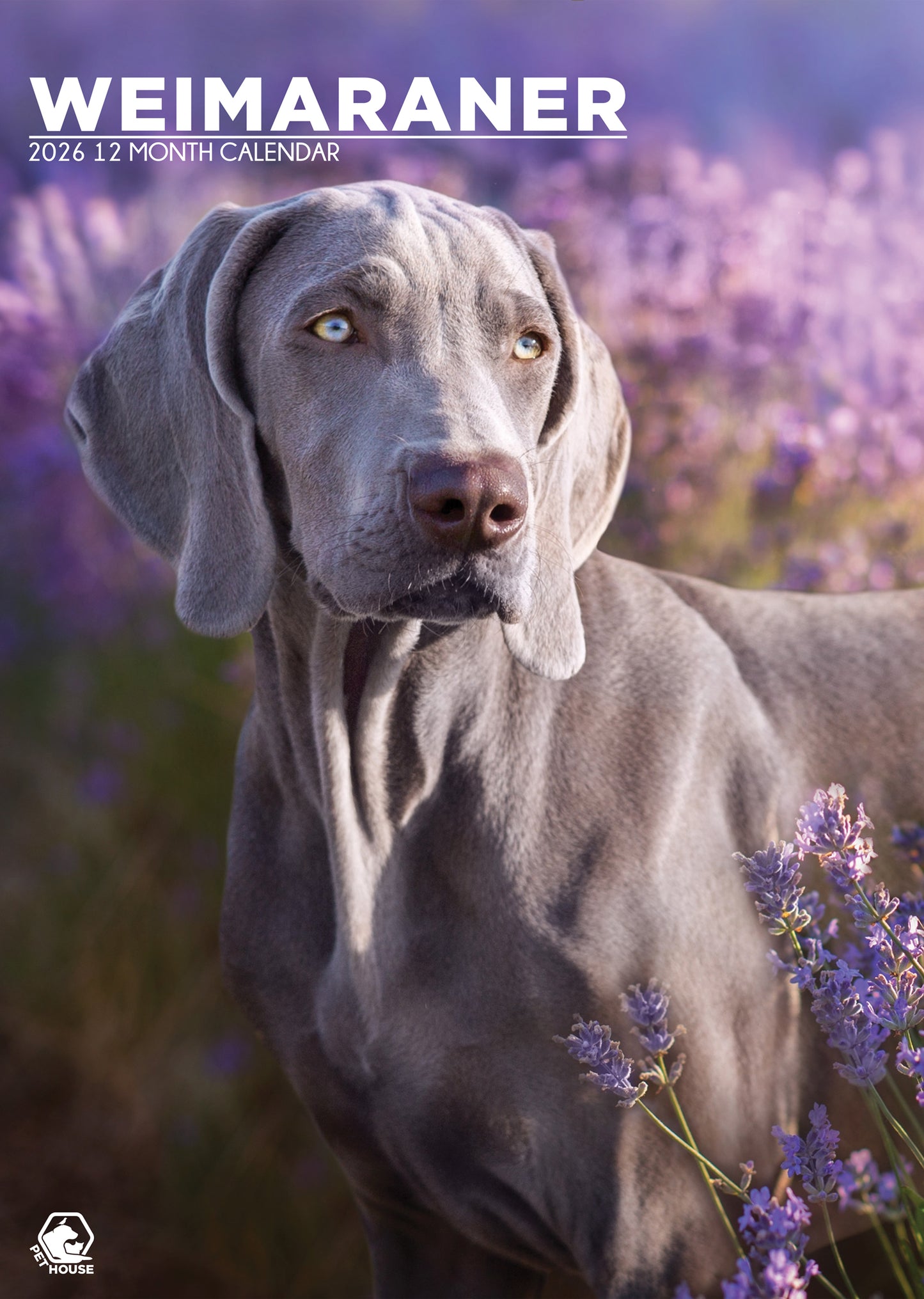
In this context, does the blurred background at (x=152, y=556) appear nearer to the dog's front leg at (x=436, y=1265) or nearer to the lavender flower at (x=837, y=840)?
the dog's front leg at (x=436, y=1265)

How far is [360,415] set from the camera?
1718 millimetres

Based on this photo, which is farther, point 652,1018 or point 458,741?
point 458,741

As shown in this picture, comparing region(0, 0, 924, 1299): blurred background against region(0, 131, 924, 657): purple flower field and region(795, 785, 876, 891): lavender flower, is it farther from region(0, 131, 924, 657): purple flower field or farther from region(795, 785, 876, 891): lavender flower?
region(795, 785, 876, 891): lavender flower

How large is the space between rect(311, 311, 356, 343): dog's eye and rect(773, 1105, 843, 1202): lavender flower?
1226 mm

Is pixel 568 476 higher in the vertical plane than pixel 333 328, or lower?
lower

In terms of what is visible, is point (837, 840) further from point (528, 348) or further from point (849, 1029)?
point (528, 348)

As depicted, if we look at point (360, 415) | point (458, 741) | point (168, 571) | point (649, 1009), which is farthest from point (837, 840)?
point (168, 571)

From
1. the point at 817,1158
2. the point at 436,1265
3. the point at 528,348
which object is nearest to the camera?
the point at 817,1158

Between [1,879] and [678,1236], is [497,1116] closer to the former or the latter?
[678,1236]

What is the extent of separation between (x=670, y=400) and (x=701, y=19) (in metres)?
0.88

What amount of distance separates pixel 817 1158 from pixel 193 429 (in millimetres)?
1361

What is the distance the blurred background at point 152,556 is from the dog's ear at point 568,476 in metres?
0.86

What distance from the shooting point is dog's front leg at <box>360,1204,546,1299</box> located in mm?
2322

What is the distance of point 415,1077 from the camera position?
1.91 meters
